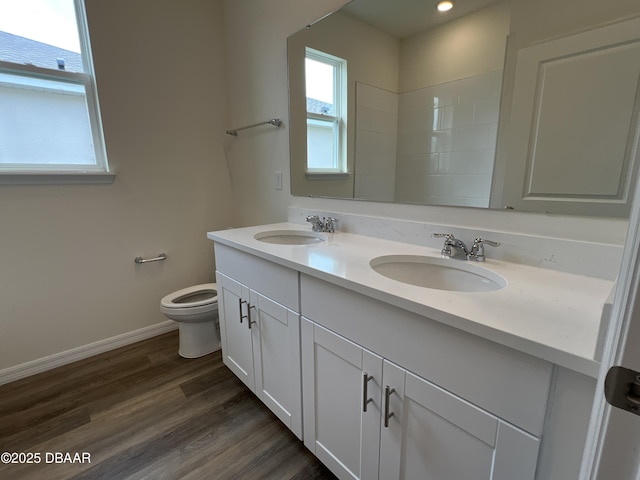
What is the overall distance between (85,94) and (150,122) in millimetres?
357

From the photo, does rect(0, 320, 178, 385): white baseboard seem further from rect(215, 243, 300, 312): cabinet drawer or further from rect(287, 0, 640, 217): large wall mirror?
rect(287, 0, 640, 217): large wall mirror

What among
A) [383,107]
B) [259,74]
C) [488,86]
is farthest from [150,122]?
[488,86]

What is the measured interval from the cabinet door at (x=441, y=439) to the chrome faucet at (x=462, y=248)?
505 mm

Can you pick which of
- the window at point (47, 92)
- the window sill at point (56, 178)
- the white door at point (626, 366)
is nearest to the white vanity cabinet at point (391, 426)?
the white door at point (626, 366)

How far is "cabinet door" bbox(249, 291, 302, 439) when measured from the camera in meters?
1.21

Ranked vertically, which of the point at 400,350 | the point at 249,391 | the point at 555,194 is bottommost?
the point at 249,391

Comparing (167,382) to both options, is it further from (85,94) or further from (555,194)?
(555,194)

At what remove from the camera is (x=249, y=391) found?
5.56ft

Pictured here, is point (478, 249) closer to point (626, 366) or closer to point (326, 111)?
point (626, 366)

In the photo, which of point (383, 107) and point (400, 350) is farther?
point (383, 107)

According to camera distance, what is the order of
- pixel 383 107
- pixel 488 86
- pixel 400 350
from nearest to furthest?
pixel 400 350
pixel 488 86
pixel 383 107

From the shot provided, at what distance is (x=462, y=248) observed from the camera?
1.12 metres

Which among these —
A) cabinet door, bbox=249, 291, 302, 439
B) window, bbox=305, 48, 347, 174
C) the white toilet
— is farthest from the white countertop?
the white toilet

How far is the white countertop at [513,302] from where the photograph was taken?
0.56 m
